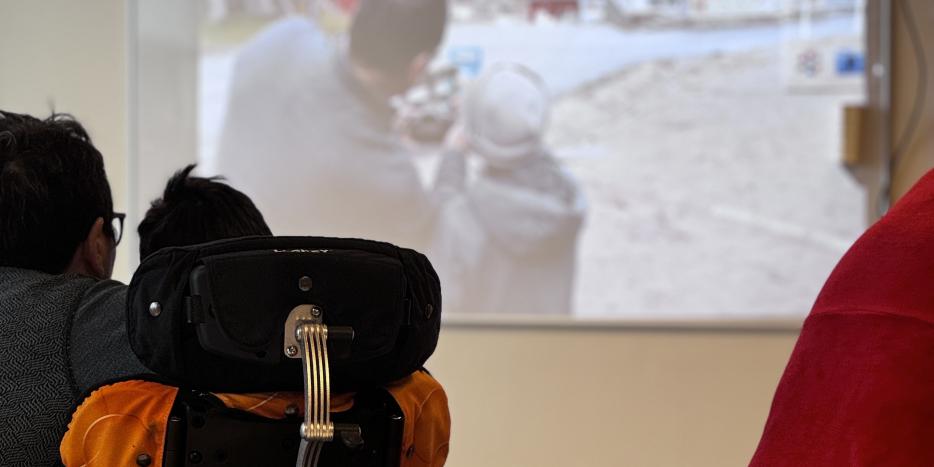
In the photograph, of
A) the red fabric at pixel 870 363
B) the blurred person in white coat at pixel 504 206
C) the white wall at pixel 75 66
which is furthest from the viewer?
the white wall at pixel 75 66

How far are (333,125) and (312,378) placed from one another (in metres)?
2.40

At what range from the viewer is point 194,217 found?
5.01ft

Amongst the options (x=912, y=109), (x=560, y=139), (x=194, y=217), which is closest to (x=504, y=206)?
(x=560, y=139)

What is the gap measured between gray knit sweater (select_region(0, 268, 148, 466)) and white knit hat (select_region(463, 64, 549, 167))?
6.78ft

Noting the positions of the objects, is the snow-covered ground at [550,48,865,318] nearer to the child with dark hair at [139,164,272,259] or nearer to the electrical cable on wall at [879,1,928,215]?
the electrical cable on wall at [879,1,928,215]

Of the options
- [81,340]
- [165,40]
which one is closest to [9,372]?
[81,340]

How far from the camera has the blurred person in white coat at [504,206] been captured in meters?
3.23

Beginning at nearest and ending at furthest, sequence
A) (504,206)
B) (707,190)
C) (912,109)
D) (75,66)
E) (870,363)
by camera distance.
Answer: (870,363) → (912,109) → (707,190) → (504,206) → (75,66)

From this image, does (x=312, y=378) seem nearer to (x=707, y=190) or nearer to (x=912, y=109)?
(x=707, y=190)

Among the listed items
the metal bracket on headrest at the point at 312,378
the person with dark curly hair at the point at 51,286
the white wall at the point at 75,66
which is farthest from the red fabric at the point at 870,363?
the white wall at the point at 75,66

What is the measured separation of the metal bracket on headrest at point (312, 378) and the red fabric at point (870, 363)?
40 centimetres

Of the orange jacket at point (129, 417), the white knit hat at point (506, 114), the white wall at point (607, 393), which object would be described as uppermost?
the white knit hat at point (506, 114)

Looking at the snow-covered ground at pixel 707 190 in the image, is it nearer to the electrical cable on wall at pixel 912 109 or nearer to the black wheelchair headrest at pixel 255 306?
the electrical cable on wall at pixel 912 109

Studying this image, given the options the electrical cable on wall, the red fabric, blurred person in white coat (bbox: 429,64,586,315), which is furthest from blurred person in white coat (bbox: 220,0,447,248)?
the red fabric
